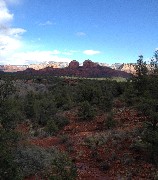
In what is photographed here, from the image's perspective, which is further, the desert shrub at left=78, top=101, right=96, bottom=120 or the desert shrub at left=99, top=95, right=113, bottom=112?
the desert shrub at left=99, top=95, right=113, bottom=112

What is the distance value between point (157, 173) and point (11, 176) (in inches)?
310

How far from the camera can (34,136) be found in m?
25.7

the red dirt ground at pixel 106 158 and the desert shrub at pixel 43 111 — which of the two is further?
the desert shrub at pixel 43 111

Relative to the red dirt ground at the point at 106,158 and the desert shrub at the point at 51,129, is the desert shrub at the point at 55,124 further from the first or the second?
the red dirt ground at the point at 106,158

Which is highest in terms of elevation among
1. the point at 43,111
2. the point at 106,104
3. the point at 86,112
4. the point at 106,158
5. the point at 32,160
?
the point at 106,104

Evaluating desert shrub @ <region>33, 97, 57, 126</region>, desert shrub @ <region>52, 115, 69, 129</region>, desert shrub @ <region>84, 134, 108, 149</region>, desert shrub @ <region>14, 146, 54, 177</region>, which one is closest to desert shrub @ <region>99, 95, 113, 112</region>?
desert shrub @ <region>52, 115, 69, 129</region>

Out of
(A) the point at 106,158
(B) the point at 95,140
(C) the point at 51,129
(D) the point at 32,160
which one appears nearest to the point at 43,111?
(C) the point at 51,129

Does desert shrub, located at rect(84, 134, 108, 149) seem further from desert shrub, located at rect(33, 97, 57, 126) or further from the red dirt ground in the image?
desert shrub, located at rect(33, 97, 57, 126)

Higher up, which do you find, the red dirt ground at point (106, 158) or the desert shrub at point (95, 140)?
the desert shrub at point (95, 140)

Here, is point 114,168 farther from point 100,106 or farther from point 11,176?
point 100,106

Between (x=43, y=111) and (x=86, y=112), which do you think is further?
(x=43, y=111)

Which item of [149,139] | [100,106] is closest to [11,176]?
[149,139]

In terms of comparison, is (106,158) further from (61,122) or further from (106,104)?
(106,104)

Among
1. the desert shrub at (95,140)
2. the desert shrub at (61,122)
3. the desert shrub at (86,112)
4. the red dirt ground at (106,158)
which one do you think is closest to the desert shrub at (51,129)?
the desert shrub at (61,122)
